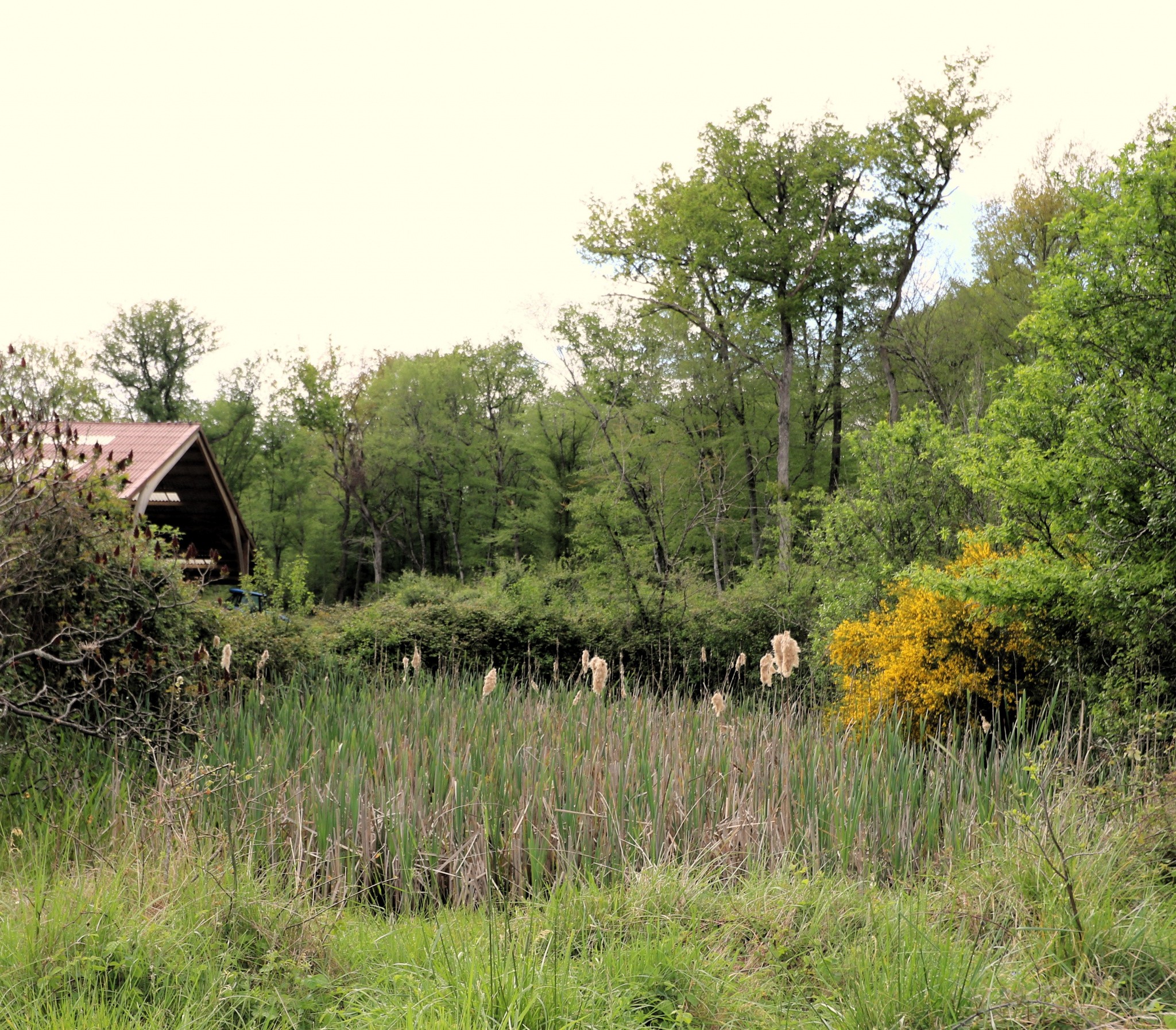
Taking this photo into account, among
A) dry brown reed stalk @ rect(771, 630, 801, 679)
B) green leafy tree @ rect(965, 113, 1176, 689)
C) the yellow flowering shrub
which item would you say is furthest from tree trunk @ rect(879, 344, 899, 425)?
dry brown reed stalk @ rect(771, 630, 801, 679)

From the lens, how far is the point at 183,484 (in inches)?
791

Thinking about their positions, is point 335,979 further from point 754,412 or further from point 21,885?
point 754,412

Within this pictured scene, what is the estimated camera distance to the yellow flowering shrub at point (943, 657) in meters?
8.17

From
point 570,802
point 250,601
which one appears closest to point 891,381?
point 250,601

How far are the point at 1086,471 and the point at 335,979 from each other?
Result: 6587 mm

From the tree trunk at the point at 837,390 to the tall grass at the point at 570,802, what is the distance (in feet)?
66.7

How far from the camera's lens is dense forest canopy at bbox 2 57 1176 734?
739 cm

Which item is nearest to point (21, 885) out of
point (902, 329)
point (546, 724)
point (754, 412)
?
point (546, 724)

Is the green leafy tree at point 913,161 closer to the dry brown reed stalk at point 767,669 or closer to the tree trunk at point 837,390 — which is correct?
the tree trunk at point 837,390

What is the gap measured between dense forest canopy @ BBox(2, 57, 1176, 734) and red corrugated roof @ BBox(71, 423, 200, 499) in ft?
11.7

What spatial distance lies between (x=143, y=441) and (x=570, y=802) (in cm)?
Answer: 1505

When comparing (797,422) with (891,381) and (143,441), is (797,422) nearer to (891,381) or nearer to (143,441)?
(891,381)

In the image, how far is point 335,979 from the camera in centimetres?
330

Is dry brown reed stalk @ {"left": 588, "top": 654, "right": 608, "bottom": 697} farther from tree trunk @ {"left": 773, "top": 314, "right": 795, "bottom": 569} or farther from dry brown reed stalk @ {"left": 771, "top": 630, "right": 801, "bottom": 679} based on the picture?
tree trunk @ {"left": 773, "top": 314, "right": 795, "bottom": 569}
